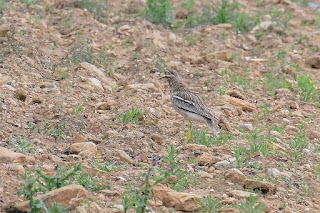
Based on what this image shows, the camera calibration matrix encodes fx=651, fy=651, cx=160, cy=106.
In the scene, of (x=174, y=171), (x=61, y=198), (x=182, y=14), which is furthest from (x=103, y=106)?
(x=182, y=14)

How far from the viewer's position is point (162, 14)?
1202 centimetres

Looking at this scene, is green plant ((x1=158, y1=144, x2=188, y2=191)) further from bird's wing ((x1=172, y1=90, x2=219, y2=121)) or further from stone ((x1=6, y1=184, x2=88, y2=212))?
bird's wing ((x1=172, y1=90, x2=219, y2=121))

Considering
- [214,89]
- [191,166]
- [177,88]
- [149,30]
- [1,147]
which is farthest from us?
[149,30]

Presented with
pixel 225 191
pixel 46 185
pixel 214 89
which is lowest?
pixel 214 89

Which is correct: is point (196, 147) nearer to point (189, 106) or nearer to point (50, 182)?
point (189, 106)

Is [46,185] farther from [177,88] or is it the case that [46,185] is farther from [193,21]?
[193,21]

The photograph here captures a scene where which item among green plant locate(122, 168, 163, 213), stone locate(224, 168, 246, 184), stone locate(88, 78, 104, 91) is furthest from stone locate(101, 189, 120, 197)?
stone locate(88, 78, 104, 91)

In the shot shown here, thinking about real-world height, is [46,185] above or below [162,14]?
above

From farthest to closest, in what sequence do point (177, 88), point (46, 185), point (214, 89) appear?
point (214, 89)
point (177, 88)
point (46, 185)

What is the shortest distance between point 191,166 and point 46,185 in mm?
2077

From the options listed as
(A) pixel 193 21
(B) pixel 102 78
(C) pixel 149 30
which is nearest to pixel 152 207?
(B) pixel 102 78

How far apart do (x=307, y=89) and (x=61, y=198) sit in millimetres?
5886

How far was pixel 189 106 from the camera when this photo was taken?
8.79 m

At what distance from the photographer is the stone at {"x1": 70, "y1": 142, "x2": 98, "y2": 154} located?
723 centimetres
